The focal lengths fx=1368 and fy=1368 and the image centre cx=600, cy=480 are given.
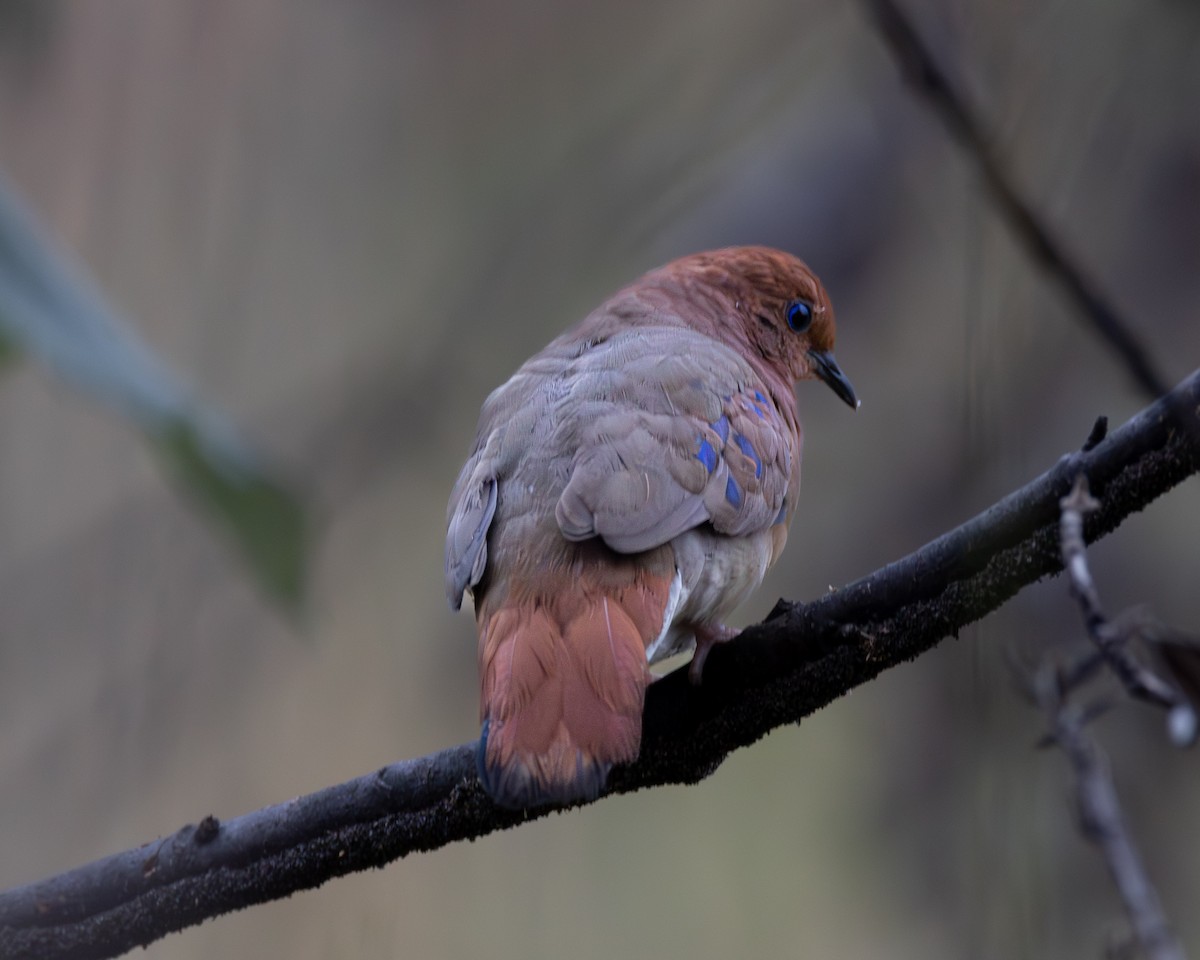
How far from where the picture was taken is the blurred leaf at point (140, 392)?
0.96m

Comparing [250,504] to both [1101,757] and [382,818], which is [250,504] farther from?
[382,818]

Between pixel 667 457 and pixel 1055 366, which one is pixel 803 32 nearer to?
pixel 1055 366

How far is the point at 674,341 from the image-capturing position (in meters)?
2.90

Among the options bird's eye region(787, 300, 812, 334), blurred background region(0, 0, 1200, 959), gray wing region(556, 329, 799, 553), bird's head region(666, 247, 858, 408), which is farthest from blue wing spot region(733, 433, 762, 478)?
bird's eye region(787, 300, 812, 334)

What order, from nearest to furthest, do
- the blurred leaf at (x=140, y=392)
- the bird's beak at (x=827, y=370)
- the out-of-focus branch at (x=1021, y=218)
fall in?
1. the blurred leaf at (x=140, y=392)
2. the out-of-focus branch at (x=1021, y=218)
3. the bird's beak at (x=827, y=370)

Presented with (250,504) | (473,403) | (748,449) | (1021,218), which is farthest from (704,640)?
(473,403)

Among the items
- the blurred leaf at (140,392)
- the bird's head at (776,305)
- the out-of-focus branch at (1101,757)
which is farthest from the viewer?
the bird's head at (776,305)

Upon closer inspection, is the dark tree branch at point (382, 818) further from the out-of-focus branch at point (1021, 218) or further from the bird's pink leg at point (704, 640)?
the out-of-focus branch at point (1021, 218)

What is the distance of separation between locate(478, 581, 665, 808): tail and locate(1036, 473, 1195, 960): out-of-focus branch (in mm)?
766

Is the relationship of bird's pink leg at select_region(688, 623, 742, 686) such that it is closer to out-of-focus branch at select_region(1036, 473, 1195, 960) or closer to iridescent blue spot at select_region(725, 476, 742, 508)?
iridescent blue spot at select_region(725, 476, 742, 508)

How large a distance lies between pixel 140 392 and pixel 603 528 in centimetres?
130

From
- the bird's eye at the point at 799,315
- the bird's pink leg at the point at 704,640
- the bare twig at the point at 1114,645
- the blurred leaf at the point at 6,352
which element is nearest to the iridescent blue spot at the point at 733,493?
the bird's pink leg at the point at 704,640

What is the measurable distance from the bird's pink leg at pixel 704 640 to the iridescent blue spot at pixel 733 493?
22cm

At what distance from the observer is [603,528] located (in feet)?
7.41
